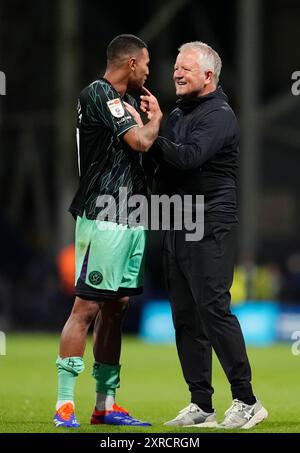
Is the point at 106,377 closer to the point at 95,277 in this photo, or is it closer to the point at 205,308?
the point at 95,277

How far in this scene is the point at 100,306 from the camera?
782 cm

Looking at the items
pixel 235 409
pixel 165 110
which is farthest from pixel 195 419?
pixel 165 110

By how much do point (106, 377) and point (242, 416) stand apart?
0.93 meters

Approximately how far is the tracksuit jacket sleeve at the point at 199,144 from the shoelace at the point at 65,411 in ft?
5.21

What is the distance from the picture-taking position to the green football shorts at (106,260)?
25.2 ft

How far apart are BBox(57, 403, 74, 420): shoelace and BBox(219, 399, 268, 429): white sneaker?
919 mm

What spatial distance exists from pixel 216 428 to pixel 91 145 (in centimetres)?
189

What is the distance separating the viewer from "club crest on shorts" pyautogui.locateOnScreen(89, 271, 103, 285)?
7.67 metres

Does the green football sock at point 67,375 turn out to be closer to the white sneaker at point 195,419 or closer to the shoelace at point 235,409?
the white sneaker at point 195,419

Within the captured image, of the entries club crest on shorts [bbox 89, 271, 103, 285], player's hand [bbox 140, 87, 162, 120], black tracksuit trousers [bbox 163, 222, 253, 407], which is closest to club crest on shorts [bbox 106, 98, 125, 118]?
player's hand [bbox 140, 87, 162, 120]

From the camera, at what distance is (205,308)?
768 centimetres

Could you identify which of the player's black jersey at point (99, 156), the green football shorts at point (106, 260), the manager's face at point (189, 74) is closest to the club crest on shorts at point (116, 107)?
the player's black jersey at point (99, 156)

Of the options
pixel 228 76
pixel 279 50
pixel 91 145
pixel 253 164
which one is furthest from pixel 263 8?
pixel 91 145
